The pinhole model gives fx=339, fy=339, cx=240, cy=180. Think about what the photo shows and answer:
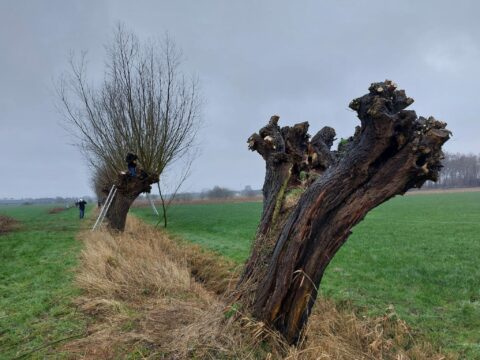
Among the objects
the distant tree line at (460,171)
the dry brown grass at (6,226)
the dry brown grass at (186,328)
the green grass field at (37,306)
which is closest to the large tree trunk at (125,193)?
the green grass field at (37,306)

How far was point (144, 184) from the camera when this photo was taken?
1330 centimetres

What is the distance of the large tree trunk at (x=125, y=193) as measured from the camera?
13.0m

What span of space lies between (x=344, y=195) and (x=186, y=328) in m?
2.13

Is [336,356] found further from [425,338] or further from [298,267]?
[425,338]

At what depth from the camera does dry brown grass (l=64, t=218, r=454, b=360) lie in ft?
10.4

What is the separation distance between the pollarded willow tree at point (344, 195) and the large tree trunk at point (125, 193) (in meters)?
10.1

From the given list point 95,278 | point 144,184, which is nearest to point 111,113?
point 144,184

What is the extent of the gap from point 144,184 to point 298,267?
11054 millimetres

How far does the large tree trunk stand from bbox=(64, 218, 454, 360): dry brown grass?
6.78 meters

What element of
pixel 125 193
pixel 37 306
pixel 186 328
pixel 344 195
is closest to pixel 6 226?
pixel 125 193

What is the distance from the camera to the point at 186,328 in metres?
3.56

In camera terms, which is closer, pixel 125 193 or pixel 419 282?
pixel 419 282

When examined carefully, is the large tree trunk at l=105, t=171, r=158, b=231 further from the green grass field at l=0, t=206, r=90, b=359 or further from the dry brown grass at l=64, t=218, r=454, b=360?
the dry brown grass at l=64, t=218, r=454, b=360

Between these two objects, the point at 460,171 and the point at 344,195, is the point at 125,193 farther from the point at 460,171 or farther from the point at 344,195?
the point at 460,171
